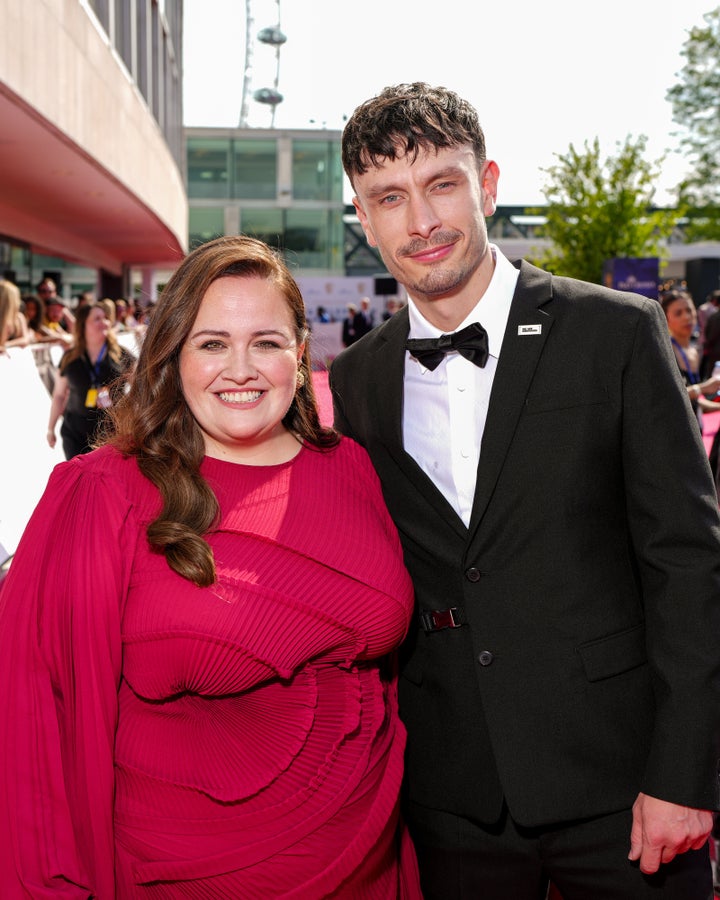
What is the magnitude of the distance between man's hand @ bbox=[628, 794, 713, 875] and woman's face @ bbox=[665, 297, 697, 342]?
738 cm

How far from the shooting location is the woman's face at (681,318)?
29.3 feet

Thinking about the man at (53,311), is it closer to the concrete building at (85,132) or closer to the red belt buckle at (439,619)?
the concrete building at (85,132)

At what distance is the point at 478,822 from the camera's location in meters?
2.34

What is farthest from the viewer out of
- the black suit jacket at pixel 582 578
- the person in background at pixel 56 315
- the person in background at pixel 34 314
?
the person in background at pixel 56 315

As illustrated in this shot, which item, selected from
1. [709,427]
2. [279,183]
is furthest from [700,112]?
[709,427]

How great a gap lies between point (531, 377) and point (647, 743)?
93cm

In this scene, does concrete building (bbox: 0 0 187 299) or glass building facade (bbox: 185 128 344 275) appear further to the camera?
glass building facade (bbox: 185 128 344 275)

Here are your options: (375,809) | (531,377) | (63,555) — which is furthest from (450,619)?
(63,555)

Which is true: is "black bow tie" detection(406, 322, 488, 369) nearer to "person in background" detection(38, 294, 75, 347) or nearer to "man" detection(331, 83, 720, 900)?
"man" detection(331, 83, 720, 900)

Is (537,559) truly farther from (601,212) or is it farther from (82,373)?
(601,212)

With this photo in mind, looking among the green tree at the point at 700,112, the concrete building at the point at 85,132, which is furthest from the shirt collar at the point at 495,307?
the green tree at the point at 700,112

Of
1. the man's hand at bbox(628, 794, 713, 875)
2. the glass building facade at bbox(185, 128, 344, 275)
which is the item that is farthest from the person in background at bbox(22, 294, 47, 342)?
the glass building facade at bbox(185, 128, 344, 275)

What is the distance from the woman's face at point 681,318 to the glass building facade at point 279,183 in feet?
122

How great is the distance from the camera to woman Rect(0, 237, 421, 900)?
2062 mm
